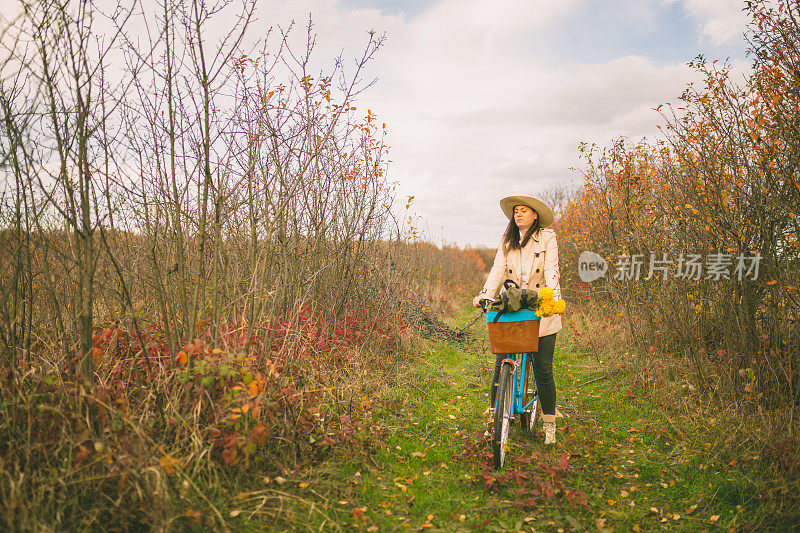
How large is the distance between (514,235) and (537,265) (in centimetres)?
35

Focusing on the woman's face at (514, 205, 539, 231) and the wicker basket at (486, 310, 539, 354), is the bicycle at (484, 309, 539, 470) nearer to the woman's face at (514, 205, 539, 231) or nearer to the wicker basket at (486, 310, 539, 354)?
the wicker basket at (486, 310, 539, 354)

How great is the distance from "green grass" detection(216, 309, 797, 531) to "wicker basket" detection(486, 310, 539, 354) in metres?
0.88

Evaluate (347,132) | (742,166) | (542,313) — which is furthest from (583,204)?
(542,313)

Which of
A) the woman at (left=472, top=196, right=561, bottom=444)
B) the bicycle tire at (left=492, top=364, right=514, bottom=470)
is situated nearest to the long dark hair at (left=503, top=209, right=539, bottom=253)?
the woman at (left=472, top=196, right=561, bottom=444)

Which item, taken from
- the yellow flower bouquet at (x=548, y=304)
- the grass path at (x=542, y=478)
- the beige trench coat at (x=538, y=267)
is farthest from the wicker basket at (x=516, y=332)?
the grass path at (x=542, y=478)

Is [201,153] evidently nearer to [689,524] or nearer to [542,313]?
[542,313]

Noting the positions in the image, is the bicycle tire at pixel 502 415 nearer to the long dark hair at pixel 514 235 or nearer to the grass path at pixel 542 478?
the grass path at pixel 542 478

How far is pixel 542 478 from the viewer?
129 inches

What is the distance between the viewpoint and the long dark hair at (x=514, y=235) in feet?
12.8

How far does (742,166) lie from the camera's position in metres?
4.36

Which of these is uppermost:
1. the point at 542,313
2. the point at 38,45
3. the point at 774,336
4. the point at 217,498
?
the point at 38,45

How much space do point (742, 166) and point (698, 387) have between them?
7.57 ft

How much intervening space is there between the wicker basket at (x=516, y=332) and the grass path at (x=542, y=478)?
0.87m

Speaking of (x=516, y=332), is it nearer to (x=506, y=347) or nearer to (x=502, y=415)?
(x=506, y=347)
